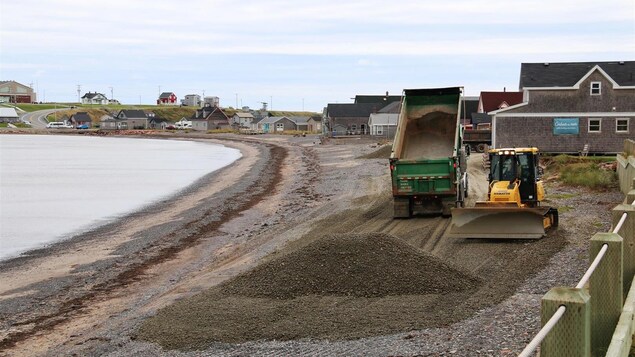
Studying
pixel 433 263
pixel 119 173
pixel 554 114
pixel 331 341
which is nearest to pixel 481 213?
pixel 433 263

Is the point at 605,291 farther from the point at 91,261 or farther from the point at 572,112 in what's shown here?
the point at 572,112

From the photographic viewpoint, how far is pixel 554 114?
45.0 meters

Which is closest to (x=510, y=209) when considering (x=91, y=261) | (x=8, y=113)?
(x=91, y=261)

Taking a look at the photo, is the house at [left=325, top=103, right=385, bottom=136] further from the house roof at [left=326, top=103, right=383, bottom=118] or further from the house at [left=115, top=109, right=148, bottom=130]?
the house at [left=115, top=109, right=148, bottom=130]

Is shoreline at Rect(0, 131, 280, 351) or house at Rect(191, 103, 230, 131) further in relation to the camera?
house at Rect(191, 103, 230, 131)

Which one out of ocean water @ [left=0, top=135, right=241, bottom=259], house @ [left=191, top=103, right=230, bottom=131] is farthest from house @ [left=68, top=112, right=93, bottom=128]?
ocean water @ [left=0, top=135, right=241, bottom=259]

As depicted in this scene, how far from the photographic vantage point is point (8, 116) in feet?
605

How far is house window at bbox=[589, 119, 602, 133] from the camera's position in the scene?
146 ft

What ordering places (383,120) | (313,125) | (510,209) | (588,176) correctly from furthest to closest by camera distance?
(313,125) < (383,120) < (588,176) < (510,209)

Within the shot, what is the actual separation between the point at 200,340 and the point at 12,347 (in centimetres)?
439

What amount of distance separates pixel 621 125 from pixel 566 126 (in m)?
3.10

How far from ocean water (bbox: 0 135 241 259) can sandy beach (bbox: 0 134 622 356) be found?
3.29 metres

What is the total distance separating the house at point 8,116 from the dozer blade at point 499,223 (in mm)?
181933

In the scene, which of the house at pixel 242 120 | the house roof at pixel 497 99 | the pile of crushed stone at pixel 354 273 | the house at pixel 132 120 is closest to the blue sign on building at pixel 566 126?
the house roof at pixel 497 99
